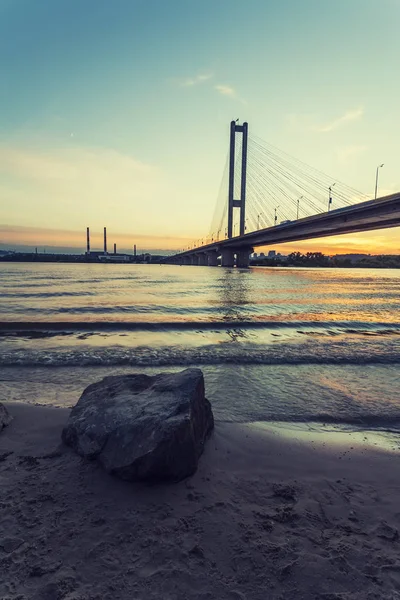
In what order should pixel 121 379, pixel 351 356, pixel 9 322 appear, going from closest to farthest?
pixel 121 379 < pixel 351 356 < pixel 9 322

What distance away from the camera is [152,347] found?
809 cm

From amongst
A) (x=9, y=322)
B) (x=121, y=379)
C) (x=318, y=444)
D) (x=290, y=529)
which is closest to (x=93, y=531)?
(x=290, y=529)

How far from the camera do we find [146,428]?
266 cm

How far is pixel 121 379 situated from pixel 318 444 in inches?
84.3

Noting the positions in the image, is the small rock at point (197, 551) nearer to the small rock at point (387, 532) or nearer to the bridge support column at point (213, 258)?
the small rock at point (387, 532)

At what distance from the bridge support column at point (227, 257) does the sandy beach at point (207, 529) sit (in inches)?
3268

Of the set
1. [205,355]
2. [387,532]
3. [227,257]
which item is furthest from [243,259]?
[387,532]

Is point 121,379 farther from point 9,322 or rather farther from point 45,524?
point 9,322

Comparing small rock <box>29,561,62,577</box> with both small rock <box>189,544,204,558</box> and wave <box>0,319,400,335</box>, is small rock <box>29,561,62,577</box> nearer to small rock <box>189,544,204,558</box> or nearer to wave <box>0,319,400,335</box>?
small rock <box>189,544,204,558</box>

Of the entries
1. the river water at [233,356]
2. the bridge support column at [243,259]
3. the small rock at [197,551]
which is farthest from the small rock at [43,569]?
the bridge support column at [243,259]

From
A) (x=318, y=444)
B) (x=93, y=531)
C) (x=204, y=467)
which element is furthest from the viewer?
(x=318, y=444)

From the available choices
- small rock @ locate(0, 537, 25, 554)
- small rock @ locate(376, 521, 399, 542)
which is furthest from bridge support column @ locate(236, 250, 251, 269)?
small rock @ locate(0, 537, 25, 554)

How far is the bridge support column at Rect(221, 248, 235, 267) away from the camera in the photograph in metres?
85.1

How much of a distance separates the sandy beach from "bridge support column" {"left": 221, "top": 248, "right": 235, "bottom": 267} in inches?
3268
